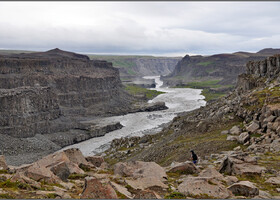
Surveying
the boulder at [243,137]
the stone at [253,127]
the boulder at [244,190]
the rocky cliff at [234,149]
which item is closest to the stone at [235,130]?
the rocky cliff at [234,149]

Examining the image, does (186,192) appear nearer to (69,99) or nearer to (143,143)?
(143,143)

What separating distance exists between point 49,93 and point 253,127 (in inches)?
2731

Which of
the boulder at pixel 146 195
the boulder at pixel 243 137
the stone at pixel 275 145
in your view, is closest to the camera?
the boulder at pixel 146 195

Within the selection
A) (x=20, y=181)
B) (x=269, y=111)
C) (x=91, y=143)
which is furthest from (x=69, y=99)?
(x=20, y=181)

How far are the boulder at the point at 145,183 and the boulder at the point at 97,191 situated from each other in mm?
2150

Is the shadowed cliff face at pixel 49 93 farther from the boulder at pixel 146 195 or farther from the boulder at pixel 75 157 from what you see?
the boulder at pixel 146 195

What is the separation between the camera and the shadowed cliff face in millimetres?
69625

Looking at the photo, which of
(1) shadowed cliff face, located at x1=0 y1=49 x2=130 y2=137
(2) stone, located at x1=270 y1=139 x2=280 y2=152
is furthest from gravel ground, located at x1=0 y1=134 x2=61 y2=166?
(2) stone, located at x1=270 y1=139 x2=280 y2=152

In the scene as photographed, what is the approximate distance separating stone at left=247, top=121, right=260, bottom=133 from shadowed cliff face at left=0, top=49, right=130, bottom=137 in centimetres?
5598

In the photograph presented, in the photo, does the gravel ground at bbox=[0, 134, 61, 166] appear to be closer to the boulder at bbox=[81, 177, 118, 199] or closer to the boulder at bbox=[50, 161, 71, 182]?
the boulder at bbox=[50, 161, 71, 182]

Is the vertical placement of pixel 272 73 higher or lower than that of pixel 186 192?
higher

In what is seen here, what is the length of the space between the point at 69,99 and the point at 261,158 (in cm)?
9534

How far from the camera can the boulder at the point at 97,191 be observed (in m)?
12.6

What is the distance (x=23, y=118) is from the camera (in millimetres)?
70938
